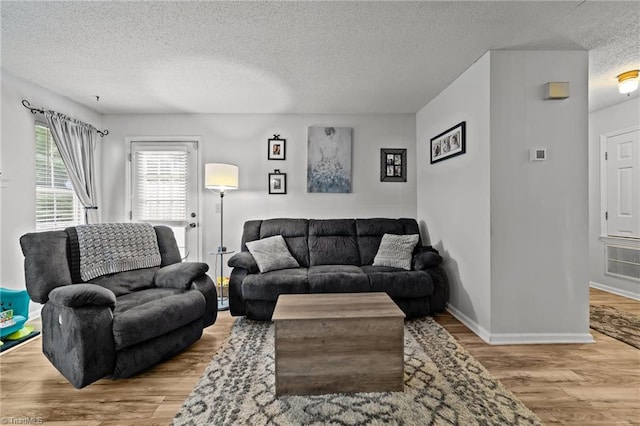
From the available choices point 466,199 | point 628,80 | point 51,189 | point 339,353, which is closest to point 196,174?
point 51,189

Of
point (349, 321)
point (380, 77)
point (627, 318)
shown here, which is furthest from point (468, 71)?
point (627, 318)

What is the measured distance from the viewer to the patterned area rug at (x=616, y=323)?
2633 millimetres

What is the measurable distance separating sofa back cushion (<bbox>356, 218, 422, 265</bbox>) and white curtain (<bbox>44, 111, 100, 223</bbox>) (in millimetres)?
3374

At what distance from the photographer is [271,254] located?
3363 mm

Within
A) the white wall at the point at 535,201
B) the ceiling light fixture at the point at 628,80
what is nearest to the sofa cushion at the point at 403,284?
the white wall at the point at 535,201

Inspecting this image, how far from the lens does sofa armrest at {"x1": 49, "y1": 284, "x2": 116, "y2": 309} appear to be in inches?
73.4

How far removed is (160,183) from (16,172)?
146 cm

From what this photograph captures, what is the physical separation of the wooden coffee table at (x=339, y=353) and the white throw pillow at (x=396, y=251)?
5.00 feet

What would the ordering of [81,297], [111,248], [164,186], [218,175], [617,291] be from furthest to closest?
1. [164,186]
2. [617,291]
3. [218,175]
4. [111,248]
5. [81,297]

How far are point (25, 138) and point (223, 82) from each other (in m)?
2.08

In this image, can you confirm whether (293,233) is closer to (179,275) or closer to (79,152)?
(179,275)

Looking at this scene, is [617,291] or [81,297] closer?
[81,297]

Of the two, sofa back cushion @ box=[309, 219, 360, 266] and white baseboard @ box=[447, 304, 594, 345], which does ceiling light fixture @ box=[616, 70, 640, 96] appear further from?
sofa back cushion @ box=[309, 219, 360, 266]

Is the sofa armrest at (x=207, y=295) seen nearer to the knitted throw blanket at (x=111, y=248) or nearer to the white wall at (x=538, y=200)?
the knitted throw blanket at (x=111, y=248)
